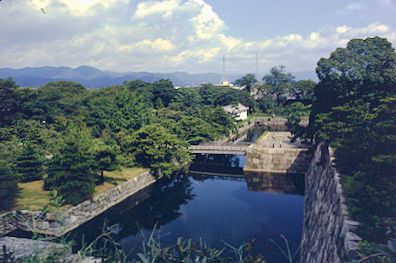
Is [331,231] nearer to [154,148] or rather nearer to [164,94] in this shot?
[154,148]

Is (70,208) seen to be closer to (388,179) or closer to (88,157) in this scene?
(88,157)

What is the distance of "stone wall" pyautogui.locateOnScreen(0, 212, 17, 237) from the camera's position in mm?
22469

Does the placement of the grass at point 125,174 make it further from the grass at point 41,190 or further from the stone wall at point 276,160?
the stone wall at point 276,160

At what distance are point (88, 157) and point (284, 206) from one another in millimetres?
15410

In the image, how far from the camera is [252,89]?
8950 centimetres

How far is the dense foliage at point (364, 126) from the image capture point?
11.6 metres

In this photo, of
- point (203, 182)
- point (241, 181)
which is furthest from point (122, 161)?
point (241, 181)

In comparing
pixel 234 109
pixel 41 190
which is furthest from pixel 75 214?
pixel 234 109

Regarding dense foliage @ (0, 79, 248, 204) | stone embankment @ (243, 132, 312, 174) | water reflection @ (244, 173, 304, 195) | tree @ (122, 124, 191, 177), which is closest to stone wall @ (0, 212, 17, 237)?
dense foliage @ (0, 79, 248, 204)

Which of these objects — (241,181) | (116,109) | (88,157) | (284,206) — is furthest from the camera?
(116,109)

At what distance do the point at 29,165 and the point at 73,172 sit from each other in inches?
243

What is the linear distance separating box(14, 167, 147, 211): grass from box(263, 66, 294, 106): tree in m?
56.7

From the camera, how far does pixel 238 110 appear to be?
68.7m

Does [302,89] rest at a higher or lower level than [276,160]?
higher
